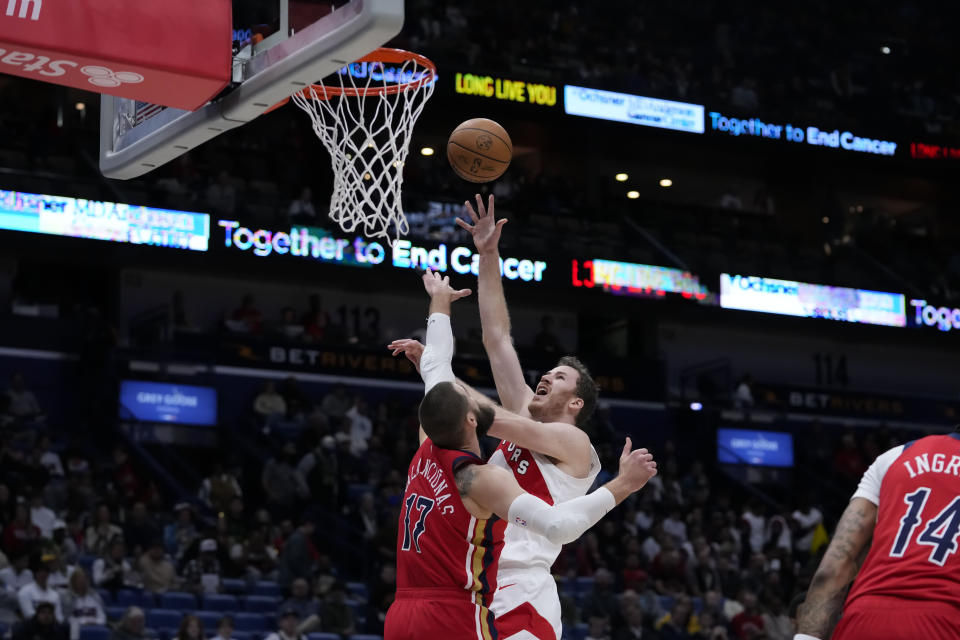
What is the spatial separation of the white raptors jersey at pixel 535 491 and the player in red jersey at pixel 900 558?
1912 mm

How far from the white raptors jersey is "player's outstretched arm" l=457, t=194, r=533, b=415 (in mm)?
495

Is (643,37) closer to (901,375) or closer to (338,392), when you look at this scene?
(901,375)

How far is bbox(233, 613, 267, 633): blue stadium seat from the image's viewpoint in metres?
13.8

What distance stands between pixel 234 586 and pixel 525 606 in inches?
356

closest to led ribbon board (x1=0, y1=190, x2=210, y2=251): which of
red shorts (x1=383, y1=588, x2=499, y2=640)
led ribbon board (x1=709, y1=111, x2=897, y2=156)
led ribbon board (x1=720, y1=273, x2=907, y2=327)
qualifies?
led ribbon board (x1=720, y1=273, x2=907, y2=327)

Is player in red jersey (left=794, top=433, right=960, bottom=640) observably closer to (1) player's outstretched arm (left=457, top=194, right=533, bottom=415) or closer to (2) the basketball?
(1) player's outstretched arm (left=457, top=194, right=533, bottom=415)

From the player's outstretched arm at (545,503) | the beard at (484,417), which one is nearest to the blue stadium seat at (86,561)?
the beard at (484,417)

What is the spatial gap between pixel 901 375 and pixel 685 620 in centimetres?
1548

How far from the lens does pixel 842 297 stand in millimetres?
25344

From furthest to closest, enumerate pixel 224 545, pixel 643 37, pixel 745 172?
1. pixel 745 172
2. pixel 643 37
3. pixel 224 545

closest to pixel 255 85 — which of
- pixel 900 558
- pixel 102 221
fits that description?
pixel 900 558

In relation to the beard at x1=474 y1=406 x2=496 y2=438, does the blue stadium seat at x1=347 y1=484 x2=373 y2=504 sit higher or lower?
lower

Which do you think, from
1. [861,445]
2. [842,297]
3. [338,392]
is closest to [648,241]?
[842,297]

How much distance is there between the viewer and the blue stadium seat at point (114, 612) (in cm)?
1310
